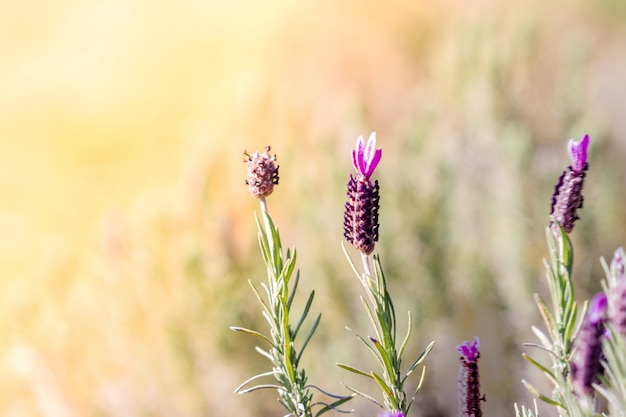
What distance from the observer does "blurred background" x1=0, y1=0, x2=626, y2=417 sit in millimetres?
1369

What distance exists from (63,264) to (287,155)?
21.0 inches

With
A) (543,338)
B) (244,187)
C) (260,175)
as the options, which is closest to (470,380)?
(543,338)

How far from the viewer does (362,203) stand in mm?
398

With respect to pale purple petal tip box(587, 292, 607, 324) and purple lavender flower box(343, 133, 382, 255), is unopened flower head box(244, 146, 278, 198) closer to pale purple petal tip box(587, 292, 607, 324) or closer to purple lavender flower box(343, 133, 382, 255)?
purple lavender flower box(343, 133, 382, 255)

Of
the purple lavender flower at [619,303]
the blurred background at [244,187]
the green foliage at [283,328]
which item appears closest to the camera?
the purple lavender flower at [619,303]

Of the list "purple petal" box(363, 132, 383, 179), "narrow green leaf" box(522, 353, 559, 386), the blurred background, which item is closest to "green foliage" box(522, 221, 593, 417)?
"narrow green leaf" box(522, 353, 559, 386)

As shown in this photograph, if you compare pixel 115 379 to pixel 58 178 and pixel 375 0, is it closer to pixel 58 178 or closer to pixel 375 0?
pixel 58 178

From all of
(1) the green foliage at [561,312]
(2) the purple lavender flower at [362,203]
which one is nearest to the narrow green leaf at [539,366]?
(1) the green foliage at [561,312]

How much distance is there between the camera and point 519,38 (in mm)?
1753

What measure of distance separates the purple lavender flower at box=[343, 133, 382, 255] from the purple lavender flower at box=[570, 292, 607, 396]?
0.12m

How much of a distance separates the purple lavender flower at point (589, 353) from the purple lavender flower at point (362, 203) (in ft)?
→ 0.41

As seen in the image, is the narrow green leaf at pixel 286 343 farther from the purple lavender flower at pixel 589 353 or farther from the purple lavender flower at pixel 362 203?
the purple lavender flower at pixel 589 353

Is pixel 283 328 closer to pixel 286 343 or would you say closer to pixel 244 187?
pixel 286 343

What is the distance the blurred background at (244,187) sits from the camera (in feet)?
4.49
